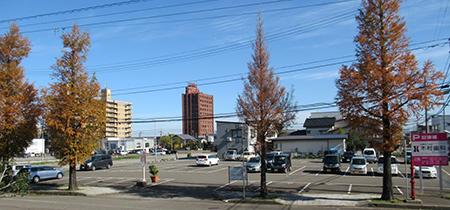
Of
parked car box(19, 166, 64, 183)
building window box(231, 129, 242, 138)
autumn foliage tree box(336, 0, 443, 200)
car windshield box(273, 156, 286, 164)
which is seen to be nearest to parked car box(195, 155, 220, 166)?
car windshield box(273, 156, 286, 164)

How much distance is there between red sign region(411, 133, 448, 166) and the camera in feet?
49.3

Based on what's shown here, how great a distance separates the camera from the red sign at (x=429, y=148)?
49.3ft

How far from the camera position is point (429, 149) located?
50.0 feet

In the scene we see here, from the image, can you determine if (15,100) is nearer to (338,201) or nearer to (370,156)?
(338,201)

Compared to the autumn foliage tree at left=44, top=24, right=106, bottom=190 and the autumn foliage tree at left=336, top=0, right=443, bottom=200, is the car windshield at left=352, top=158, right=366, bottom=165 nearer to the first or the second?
the autumn foliage tree at left=336, top=0, right=443, bottom=200

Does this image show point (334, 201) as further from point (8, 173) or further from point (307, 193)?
point (8, 173)

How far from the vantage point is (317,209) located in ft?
47.6

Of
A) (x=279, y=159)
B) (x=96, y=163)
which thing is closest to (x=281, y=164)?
(x=279, y=159)

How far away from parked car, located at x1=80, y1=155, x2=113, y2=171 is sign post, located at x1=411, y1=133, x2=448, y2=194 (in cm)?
3613

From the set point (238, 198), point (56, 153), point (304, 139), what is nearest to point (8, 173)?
point (238, 198)

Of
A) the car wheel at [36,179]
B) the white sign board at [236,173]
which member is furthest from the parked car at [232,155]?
the white sign board at [236,173]

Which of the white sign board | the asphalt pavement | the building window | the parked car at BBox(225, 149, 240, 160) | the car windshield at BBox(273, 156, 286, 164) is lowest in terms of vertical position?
the parked car at BBox(225, 149, 240, 160)

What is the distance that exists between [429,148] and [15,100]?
23.8 meters

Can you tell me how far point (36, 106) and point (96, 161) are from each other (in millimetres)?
20881
